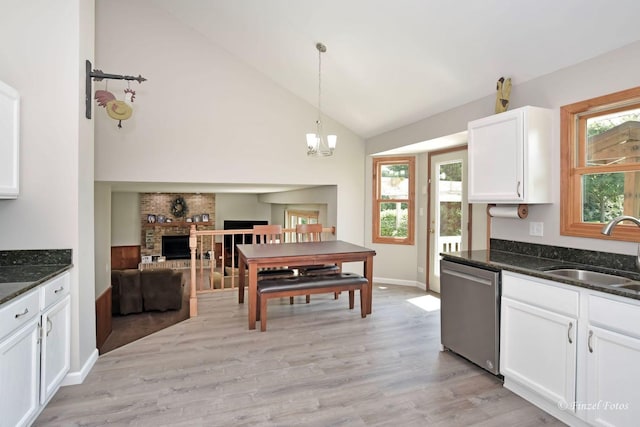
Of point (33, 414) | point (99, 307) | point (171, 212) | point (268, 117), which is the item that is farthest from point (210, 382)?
point (171, 212)

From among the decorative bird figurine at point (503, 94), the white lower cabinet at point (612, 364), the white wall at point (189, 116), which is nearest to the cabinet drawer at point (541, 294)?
the white lower cabinet at point (612, 364)

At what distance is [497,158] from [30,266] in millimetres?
3541

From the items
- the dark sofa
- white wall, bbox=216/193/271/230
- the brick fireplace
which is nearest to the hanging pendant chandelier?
the dark sofa

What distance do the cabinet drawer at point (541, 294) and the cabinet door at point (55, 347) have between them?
2.98 meters

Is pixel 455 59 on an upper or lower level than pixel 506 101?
upper

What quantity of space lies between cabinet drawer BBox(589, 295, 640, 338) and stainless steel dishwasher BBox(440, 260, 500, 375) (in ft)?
2.10

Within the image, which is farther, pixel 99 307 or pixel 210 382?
pixel 99 307

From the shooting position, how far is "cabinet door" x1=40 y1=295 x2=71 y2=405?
6.91ft

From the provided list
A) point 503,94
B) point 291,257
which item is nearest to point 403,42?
point 503,94

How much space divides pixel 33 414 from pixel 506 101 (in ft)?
12.9

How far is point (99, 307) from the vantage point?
4.86 meters

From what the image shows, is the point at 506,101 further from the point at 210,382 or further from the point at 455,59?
the point at 210,382

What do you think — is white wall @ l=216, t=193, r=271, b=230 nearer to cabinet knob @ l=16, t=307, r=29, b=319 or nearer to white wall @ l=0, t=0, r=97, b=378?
white wall @ l=0, t=0, r=97, b=378

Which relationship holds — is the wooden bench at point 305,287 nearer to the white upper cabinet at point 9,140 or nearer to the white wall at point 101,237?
the white upper cabinet at point 9,140
